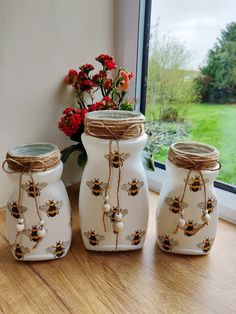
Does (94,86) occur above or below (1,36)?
below

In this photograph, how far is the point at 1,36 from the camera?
0.69m

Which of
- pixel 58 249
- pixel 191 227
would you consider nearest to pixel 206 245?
pixel 191 227

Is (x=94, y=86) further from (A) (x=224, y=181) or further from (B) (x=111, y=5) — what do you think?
(A) (x=224, y=181)

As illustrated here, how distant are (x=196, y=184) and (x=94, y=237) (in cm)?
24

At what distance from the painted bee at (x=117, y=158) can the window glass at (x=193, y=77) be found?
0.35 meters

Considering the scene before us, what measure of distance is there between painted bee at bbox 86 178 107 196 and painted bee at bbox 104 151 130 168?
0.15ft

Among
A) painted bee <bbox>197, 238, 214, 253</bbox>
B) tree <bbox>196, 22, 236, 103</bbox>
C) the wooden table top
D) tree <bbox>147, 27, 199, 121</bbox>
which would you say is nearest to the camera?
the wooden table top

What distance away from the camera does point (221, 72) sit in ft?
2.51

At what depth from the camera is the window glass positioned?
747 mm

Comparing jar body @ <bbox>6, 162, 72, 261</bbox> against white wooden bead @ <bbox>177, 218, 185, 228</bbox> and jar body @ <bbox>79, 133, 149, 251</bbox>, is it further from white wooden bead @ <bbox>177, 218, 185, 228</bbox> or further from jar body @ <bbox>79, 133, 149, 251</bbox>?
white wooden bead @ <bbox>177, 218, 185, 228</bbox>

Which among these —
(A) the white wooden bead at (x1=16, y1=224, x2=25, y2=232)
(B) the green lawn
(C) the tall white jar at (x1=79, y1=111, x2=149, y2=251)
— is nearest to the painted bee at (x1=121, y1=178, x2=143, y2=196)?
(C) the tall white jar at (x1=79, y1=111, x2=149, y2=251)

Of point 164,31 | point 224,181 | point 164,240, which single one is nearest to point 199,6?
point 164,31

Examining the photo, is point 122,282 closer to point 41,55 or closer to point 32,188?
point 32,188

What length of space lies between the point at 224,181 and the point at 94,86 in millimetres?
441
